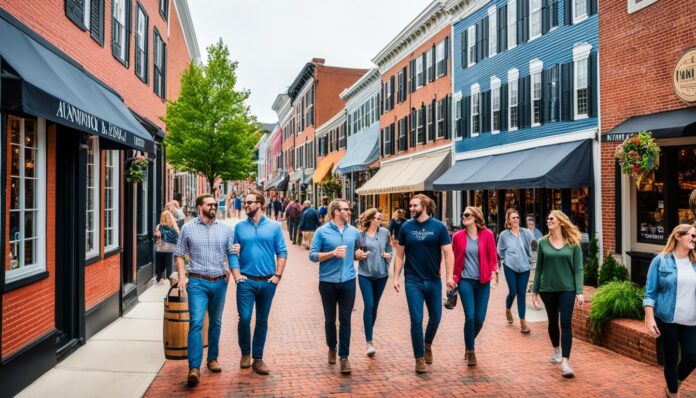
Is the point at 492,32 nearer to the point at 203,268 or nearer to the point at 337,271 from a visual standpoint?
the point at 337,271

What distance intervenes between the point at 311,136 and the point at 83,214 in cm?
4400

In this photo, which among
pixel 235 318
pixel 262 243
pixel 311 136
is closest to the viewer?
pixel 262 243

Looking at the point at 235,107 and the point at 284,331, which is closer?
the point at 284,331

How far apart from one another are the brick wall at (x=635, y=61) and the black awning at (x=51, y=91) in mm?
9862

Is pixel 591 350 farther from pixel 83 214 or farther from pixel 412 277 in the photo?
pixel 83 214

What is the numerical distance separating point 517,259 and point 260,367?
417 cm

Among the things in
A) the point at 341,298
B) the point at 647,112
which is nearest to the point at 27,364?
the point at 341,298

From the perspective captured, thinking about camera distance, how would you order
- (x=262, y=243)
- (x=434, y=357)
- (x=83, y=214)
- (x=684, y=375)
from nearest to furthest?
(x=684, y=375)
(x=262, y=243)
(x=434, y=357)
(x=83, y=214)

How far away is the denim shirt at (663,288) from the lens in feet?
17.6

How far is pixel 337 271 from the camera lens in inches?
265

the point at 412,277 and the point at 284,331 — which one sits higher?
the point at 412,277

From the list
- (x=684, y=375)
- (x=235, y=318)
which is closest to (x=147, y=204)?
(x=235, y=318)

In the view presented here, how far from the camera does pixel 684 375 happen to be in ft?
18.0

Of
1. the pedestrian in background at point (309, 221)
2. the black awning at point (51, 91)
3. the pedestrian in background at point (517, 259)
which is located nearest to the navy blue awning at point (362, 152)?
the pedestrian in background at point (309, 221)
